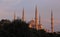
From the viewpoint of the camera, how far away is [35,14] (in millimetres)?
42500

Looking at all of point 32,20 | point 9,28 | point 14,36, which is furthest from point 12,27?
point 32,20

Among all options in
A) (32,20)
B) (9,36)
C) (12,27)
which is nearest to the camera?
(9,36)

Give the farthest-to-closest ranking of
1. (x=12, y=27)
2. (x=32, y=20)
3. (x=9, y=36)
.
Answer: (x=32, y=20), (x=12, y=27), (x=9, y=36)

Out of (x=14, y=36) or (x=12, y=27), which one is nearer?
(x=14, y=36)

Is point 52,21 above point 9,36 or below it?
above

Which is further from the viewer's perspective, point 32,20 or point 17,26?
point 32,20

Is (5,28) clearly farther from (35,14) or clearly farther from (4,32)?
(35,14)

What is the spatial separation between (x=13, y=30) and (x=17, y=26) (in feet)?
3.98

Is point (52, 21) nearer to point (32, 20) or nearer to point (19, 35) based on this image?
point (32, 20)

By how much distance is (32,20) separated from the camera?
A: 4209cm


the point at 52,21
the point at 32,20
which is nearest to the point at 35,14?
the point at 32,20

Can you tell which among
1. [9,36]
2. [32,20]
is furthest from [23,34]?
[32,20]

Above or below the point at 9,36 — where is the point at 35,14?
above

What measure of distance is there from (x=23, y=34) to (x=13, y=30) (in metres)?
1.13
